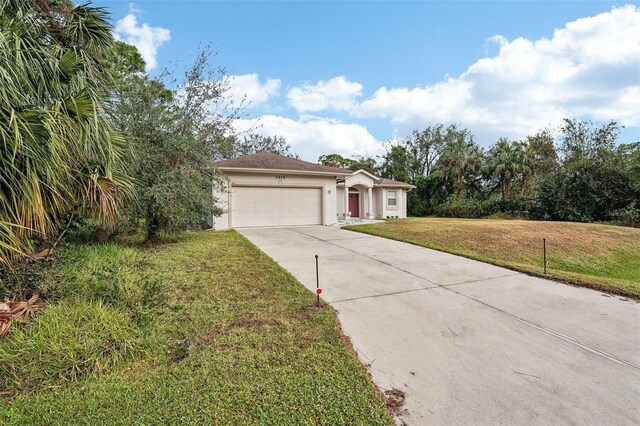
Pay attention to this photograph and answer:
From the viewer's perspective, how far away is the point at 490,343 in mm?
3205

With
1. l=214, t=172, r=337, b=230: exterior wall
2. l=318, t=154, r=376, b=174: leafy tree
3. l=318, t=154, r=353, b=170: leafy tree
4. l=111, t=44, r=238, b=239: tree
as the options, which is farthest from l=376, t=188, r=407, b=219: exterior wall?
l=318, t=154, r=353, b=170: leafy tree

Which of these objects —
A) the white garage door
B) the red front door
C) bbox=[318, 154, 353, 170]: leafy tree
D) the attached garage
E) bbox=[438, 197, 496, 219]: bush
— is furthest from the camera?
bbox=[318, 154, 353, 170]: leafy tree

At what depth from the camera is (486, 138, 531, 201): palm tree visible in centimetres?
2183

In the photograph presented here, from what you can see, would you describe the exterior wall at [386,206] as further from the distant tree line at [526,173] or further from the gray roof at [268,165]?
the gray roof at [268,165]

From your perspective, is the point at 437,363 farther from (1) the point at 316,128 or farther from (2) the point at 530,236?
(1) the point at 316,128

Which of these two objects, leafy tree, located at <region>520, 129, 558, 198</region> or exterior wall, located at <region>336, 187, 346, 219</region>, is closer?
exterior wall, located at <region>336, 187, 346, 219</region>

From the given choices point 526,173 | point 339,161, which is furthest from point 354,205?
point 339,161

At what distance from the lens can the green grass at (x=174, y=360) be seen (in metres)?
2.15

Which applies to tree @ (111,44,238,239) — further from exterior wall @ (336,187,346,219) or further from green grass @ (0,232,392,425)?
exterior wall @ (336,187,346,219)

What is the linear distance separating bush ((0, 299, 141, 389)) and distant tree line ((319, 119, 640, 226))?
70.0 ft

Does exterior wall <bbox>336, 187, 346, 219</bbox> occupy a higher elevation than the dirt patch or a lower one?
higher

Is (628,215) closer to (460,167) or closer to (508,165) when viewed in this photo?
(508,165)

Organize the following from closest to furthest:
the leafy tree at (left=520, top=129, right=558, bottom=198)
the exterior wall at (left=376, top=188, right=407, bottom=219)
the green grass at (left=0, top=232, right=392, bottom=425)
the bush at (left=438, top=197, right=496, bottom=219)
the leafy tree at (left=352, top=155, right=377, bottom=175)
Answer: the green grass at (left=0, top=232, right=392, bottom=425) → the exterior wall at (left=376, top=188, right=407, bottom=219) → the bush at (left=438, top=197, right=496, bottom=219) → the leafy tree at (left=520, top=129, right=558, bottom=198) → the leafy tree at (left=352, top=155, right=377, bottom=175)

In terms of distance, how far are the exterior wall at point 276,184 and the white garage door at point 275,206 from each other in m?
0.23
